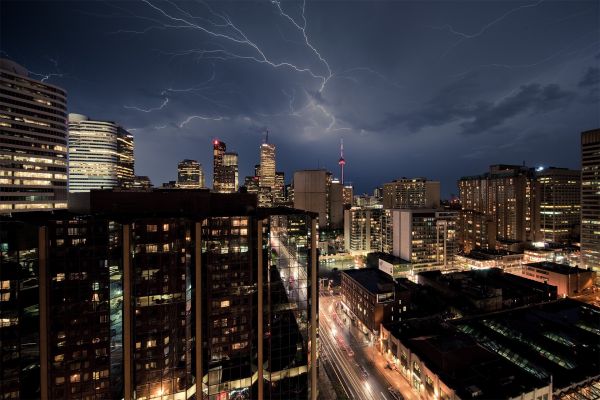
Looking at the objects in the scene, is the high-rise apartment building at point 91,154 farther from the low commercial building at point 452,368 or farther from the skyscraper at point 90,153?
the low commercial building at point 452,368

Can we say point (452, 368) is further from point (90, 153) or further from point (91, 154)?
point (90, 153)

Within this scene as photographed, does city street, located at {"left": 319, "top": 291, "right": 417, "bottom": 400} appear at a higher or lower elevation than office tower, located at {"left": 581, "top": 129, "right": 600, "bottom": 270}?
lower

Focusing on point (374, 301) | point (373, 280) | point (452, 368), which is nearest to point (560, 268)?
point (373, 280)

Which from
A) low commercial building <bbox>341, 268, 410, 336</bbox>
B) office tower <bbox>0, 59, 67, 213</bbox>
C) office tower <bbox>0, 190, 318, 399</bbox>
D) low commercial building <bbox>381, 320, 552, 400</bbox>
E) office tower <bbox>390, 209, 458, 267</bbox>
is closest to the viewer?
office tower <bbox>0, 190, 318, 399</bbox>

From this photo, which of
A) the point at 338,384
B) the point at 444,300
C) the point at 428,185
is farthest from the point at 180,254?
the point at 428,185

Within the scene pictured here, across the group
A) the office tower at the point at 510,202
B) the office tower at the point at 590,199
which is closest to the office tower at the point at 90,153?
the office tower at the point at 510,202

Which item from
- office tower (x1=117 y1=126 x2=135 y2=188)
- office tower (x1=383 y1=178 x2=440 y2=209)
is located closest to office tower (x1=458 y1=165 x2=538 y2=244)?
office tower (x1=383 y1=178 x2=440 y2=209)

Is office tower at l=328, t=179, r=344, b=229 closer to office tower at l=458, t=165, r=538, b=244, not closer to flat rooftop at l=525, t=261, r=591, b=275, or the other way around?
office tower at l=458, t=165, r=538, b=244
